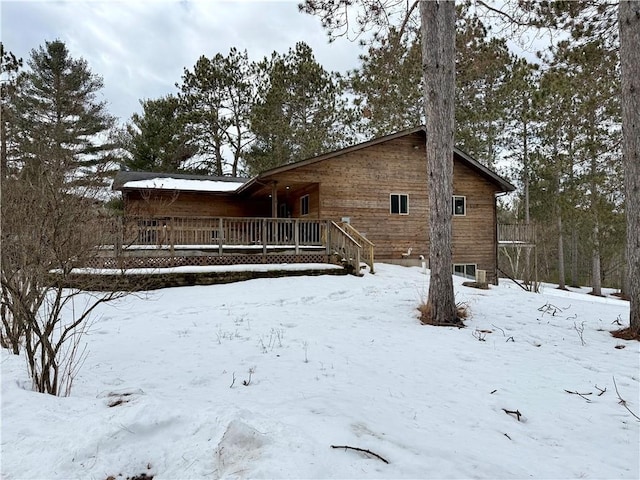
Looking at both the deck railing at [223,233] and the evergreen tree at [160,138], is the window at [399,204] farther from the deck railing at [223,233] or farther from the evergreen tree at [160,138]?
the evergreen tree at [160,138]

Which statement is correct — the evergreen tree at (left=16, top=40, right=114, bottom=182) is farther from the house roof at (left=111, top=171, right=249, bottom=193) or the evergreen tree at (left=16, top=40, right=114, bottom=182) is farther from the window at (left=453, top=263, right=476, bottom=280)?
the window at (left=453, top=263, right=476, bottom=280)

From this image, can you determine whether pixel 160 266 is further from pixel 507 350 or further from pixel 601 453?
pixel 601 453

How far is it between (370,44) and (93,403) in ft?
28.2

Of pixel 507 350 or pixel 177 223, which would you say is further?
pixel 177 223

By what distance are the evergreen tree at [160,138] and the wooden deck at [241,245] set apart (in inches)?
616

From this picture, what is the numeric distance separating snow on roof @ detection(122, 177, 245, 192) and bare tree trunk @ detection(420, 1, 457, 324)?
491 inches

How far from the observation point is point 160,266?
10.7 meters

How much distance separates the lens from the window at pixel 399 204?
16.1 metres

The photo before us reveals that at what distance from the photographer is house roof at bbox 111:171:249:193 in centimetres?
1616

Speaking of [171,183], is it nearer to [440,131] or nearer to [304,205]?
[304,205]

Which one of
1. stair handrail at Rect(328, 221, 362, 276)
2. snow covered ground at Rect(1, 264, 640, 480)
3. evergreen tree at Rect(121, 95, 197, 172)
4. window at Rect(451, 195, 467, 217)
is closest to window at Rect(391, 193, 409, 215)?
window at Rect(451, 195, 467, 217)

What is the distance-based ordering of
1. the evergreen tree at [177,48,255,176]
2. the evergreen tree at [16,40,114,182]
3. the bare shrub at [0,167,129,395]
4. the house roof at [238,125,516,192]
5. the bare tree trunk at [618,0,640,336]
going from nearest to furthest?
1. the bare shrub at [0,167,129,395]
2. the bare tree trunk at [618,0,640,336]
3. the house roof at [238,125,516,192]
4. the evergreen tree at [16,40,114,182]
5. the evergreen tree at [177,48,255,176]

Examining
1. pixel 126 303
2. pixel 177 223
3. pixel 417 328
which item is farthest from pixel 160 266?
pixel 417 328

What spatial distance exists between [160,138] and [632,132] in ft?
85.4
